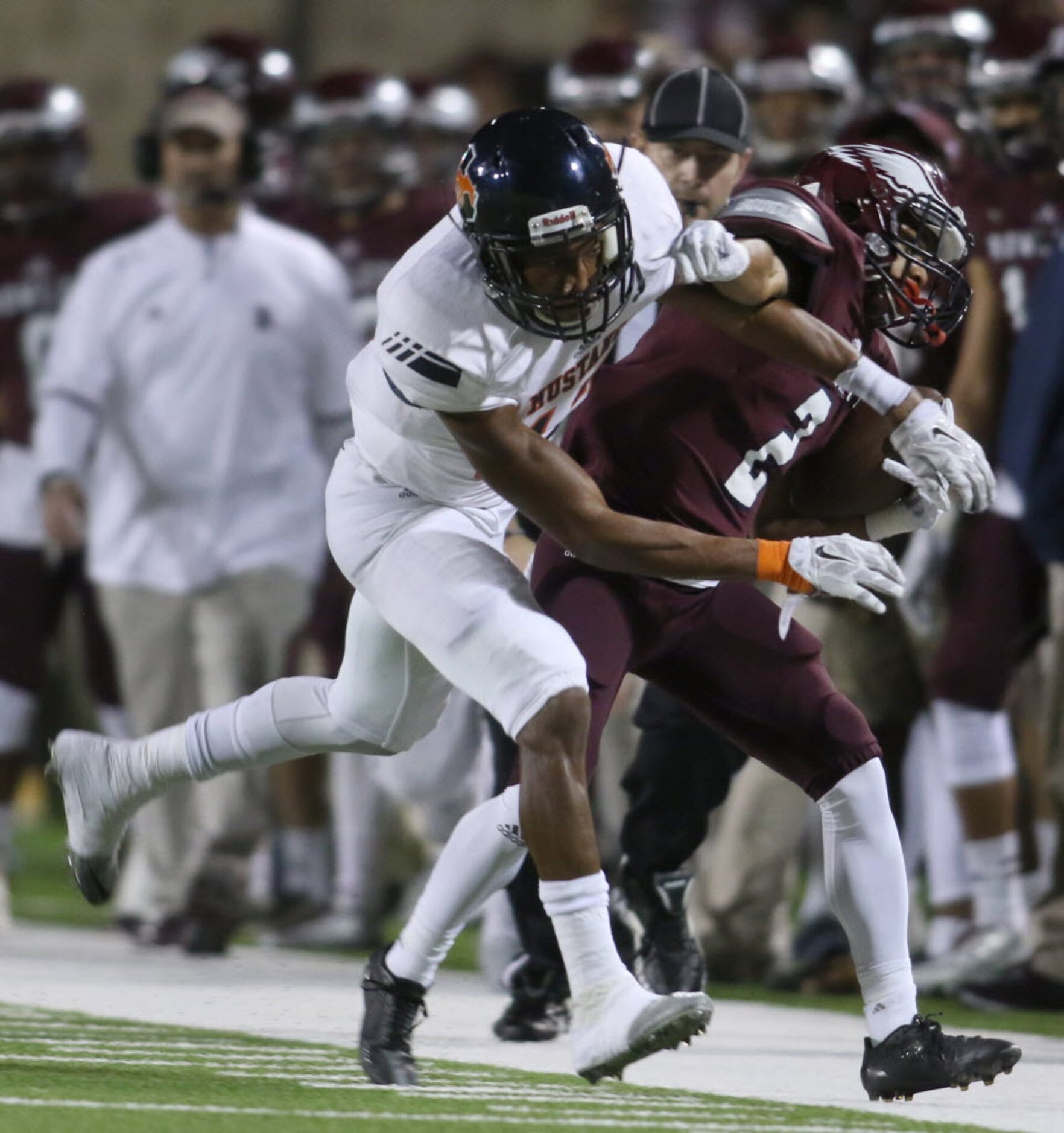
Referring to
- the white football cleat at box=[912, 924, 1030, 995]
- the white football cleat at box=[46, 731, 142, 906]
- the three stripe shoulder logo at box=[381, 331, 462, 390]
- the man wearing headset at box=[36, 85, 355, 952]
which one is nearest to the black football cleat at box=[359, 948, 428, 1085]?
the white football cleat at box=[46, 731, 142, 906]

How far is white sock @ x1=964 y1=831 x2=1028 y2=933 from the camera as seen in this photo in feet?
19.4

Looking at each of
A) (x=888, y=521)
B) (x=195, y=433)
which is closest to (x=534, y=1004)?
(x=888, y=521)

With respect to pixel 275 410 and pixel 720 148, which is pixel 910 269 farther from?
pixel 275 410

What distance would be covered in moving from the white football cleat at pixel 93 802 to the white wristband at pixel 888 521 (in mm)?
1358

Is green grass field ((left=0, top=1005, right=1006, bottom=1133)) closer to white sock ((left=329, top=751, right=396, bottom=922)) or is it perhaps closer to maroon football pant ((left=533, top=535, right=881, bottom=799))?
maroon football pant ((left=533, top=535, right=881, bottom=799))

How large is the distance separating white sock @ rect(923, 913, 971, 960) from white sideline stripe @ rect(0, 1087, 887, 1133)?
7.85 feet

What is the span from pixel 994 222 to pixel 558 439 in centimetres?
192

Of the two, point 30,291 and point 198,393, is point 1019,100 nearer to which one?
point 198,393

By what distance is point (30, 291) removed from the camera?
721cm

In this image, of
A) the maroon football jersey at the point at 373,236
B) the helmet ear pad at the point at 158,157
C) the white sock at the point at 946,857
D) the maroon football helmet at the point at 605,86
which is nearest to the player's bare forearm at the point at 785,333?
the white sock at the point at 946,857

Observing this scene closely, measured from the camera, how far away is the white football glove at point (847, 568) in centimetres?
389

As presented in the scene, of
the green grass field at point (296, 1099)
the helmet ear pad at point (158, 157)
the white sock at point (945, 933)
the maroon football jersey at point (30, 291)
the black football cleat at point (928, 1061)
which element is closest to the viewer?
the green grass field at point (296, 1099)

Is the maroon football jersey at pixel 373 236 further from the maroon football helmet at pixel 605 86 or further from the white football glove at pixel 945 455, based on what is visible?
the white football glove at pixel 945 455

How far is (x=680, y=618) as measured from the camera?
425cm
